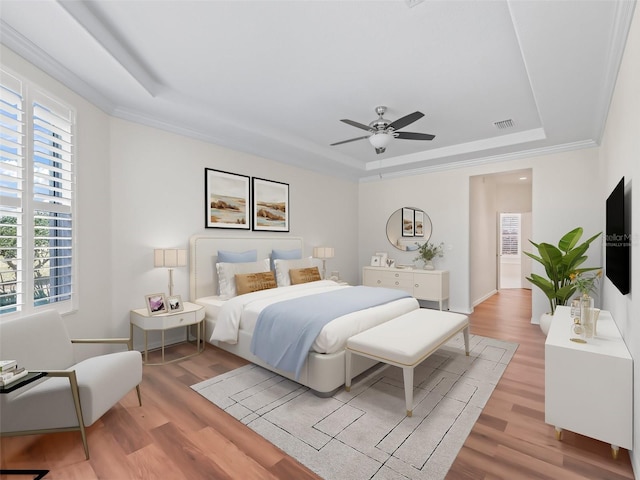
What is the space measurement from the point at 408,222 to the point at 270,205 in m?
2.83

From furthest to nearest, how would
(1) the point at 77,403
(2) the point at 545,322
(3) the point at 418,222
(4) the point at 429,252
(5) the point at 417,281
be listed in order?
1. (3) the point at 418,222
2. (4) the point at 429,252
3. (5) the point at 417,281
4. (2) the point at 545,322
5. (1) the point at 77,403

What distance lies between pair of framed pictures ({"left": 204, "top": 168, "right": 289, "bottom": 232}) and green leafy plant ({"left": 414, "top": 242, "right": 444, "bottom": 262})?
8.50 feet

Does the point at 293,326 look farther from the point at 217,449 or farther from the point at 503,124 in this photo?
the point at 503,124

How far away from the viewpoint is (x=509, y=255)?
8.88 meters

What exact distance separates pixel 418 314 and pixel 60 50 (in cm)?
390

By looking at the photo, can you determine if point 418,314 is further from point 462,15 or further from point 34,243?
point 34,243

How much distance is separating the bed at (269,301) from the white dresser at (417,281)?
1.64 m

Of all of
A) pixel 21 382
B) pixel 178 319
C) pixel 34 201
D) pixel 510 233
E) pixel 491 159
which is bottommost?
pixel 178 319

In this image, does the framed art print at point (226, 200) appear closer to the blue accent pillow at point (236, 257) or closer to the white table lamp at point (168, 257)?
the blue accent pillow at point (236, 257)

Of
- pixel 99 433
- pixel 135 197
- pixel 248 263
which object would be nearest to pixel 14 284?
pixel 99 433

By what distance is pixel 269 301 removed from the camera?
11.3 ft

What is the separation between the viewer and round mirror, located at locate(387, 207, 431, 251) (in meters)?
6.11

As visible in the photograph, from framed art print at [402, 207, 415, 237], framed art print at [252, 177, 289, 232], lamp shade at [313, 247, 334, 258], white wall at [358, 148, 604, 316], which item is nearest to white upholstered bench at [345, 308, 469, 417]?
lamp shade at [313, 247, 334, 258]

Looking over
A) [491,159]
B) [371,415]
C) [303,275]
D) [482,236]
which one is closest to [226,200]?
[303,275]
